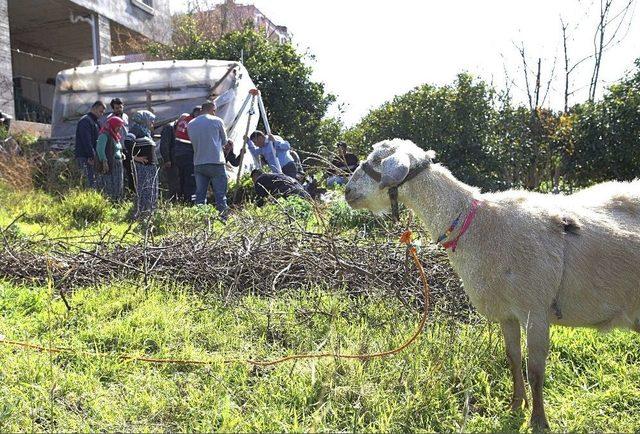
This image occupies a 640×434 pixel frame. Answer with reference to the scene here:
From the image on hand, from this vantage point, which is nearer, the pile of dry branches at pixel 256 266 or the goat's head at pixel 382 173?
the goat's head at pixel 382 173

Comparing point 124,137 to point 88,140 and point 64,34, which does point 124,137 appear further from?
point 64,34

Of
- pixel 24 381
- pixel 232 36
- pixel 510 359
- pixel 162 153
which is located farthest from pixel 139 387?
pixel 232 36

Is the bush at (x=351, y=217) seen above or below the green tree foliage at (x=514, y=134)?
below

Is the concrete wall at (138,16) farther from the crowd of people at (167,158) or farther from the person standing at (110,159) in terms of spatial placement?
the person standing at (110,159)

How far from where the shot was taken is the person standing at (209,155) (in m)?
8.51

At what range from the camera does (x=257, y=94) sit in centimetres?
1293

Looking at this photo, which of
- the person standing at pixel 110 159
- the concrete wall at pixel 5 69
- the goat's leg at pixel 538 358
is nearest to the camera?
the goat's leg at pixel 538 358

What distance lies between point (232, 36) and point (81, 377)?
15.9m

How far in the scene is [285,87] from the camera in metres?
16.3

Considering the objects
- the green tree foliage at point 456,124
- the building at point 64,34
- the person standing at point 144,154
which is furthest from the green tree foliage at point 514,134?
the building at point 64,34

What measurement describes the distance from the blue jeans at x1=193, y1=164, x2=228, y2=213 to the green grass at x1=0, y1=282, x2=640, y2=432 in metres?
4.17

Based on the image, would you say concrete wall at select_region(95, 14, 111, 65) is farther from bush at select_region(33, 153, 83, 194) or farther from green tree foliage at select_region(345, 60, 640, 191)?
green tree foliage at select_region(345, 60, 640, 191)

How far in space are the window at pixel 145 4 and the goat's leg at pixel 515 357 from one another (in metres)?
20.8

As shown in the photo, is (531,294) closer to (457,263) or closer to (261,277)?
(457,263)
